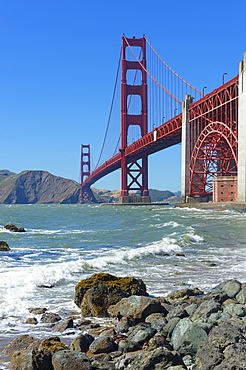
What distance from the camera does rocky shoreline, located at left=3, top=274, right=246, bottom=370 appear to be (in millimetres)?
4066

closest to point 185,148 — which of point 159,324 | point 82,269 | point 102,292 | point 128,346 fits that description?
point 82,269

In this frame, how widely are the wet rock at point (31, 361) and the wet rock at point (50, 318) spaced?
1668 mm

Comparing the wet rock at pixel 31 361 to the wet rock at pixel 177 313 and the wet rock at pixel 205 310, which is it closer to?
the wet rock at pixel 177 313

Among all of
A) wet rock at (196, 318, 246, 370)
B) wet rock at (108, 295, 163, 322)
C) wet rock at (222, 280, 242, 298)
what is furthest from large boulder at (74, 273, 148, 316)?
wet rock at (196, 318, 246, 370)

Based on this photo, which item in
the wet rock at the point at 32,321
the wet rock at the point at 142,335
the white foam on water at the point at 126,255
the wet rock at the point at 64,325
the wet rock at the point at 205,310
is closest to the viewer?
the wet rock at the point at 142,335

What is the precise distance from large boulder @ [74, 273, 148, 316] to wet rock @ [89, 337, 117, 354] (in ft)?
5.09

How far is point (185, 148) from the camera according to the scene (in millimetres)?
58938

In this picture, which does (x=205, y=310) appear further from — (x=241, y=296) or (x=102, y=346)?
(x=102, y=346)

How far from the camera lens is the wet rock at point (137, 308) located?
5.86 m

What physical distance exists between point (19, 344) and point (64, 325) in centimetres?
89

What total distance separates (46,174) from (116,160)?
119 metres

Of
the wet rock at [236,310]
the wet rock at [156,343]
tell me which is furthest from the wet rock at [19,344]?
the wet rock at [236,310]

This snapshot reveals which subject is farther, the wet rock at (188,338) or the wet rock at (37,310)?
the wet rock at (37,310)

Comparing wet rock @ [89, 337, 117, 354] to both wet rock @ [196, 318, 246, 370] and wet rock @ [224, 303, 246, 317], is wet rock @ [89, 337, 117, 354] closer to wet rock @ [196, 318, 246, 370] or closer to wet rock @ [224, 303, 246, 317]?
wet rock @ [196, 318, 246, 370]
